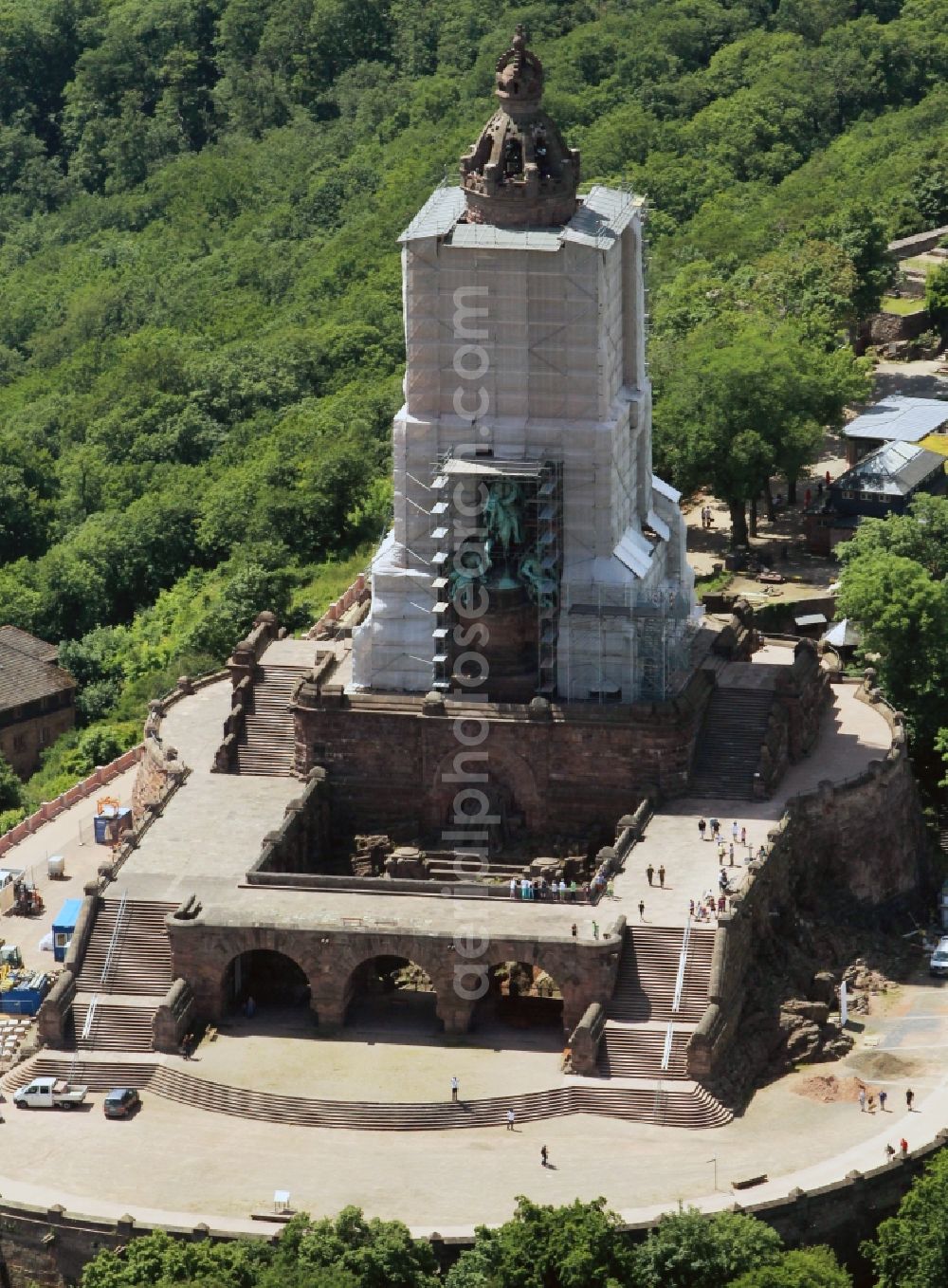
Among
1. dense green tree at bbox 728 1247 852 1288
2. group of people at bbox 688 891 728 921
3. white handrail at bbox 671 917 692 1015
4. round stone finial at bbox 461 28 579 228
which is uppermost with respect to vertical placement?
round stone finial at bbox 461 28 579 228

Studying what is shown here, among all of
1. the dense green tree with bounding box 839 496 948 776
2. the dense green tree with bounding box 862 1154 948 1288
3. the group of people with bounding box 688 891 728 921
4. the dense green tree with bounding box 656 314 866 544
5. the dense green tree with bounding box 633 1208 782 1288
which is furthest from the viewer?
the dense green tree with bounding box 656 314 866 544

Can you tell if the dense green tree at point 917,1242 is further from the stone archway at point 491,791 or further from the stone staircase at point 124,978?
the stone staircase at point 124,978

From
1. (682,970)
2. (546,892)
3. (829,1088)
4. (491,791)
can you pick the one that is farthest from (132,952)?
(829,1088)

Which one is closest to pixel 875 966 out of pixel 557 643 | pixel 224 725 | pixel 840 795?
pixel 840 795

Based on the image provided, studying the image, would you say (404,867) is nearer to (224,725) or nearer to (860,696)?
(224,725)

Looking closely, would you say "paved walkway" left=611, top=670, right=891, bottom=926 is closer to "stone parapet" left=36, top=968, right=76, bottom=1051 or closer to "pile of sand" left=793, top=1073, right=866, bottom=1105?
"pile of sand" left=793, top=1073, right=866, bottom=1105

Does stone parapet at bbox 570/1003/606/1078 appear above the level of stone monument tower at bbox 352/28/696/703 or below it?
below

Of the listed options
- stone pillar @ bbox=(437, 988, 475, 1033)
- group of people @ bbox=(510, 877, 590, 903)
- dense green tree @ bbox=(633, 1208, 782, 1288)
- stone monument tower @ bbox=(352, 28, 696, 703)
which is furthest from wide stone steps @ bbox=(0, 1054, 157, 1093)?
dense green tree @ bbox=(633, 1208, 782, 1288)
